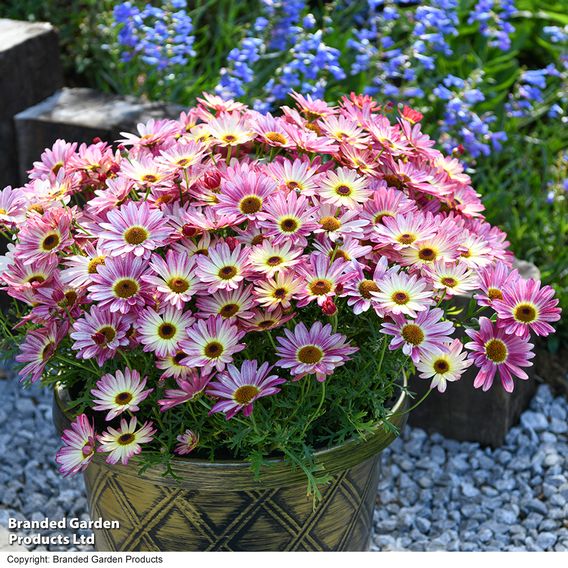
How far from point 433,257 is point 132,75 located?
6.34 feet

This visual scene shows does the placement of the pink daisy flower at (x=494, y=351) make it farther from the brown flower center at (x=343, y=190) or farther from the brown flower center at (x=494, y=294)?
the brown flower center at (x=343, y=190)

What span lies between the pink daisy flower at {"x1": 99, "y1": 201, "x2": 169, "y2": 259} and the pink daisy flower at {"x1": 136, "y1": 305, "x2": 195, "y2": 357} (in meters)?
0.10

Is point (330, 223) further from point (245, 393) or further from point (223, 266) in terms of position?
point (245, 393)

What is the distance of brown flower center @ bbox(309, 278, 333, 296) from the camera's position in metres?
1.42

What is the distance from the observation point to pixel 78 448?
1.51 metres

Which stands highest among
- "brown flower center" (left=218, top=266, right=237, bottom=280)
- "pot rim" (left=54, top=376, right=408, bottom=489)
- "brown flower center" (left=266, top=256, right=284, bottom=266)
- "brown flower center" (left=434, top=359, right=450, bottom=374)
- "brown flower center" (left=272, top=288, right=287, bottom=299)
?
"brown flower center" (left=266, top=256, right=284, bottom=266)

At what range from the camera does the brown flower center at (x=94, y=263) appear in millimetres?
1500

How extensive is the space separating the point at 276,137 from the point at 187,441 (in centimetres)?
55

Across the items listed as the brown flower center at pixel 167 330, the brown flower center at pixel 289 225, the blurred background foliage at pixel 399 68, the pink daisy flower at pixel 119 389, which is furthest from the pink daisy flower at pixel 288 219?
the blurred background foliage at pixel 399 68

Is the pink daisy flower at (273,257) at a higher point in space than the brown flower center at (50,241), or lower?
higher

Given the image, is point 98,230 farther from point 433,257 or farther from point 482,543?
point 482,543

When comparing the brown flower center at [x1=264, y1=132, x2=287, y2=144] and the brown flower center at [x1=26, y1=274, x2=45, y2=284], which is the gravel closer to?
the brown flower center at [x1=26, y1=274, x2=45, y2=284]

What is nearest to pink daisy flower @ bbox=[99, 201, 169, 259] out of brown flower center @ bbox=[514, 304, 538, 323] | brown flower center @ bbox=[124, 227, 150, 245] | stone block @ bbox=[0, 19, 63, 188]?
brown flower center @ bbox=[124, 227, 150, 245]
